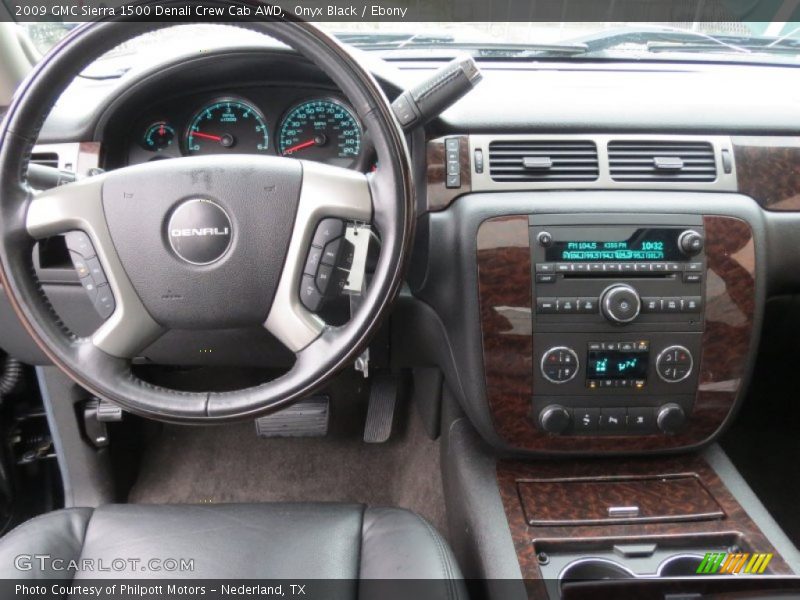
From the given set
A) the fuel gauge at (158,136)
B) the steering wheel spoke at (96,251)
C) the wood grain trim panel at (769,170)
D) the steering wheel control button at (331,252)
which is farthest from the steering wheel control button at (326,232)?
the wood grain trim panel at (769,170)

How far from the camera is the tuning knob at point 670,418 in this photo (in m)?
1.22

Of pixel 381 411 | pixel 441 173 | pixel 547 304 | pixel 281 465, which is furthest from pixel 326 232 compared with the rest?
pixel 281 465

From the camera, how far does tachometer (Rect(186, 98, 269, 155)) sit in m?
1.37

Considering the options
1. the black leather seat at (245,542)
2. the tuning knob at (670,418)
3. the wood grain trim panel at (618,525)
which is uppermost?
the tuning knob at (670,418)

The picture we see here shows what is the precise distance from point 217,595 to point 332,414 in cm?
91

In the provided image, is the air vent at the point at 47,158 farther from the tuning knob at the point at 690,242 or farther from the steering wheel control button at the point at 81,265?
the tuning knob at the point at 690,242

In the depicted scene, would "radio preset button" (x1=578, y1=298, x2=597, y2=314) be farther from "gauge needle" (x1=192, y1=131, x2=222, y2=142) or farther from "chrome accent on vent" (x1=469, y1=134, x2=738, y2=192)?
"gauge needle" (x1=192, y1=131, x2=222, y2=142)

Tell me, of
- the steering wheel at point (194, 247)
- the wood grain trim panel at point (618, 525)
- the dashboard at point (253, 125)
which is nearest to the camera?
the steering wheel at point (194, 247)

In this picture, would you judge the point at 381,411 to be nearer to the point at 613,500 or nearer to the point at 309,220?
the point at 613,500

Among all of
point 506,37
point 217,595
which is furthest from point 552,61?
point 217,595

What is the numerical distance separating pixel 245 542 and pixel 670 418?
0.81 metres

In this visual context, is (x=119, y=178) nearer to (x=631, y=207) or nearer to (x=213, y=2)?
(x=213, y=2)

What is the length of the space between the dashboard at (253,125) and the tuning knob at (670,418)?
80cm

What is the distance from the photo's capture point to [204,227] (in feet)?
3.11
